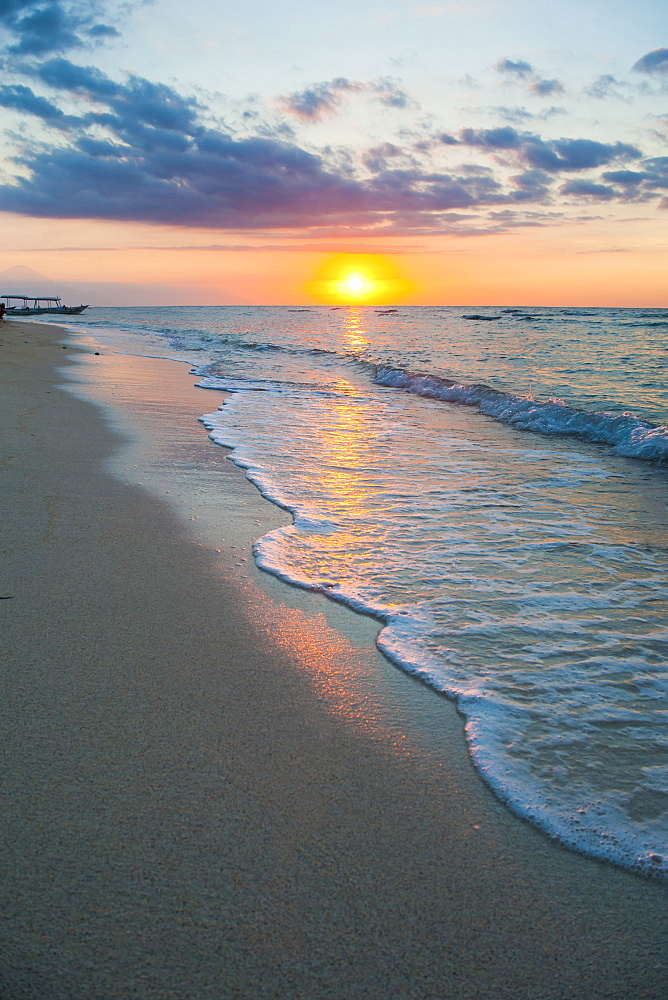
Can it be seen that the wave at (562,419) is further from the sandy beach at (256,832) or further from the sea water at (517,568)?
the sandy beach at (256,832)

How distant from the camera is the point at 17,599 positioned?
10.5 ft

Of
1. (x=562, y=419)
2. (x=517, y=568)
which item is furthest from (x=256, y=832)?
(x=562, y=419)

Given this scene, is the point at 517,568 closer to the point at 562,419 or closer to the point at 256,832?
the point at 256,832

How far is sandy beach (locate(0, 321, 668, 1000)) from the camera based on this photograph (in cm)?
150

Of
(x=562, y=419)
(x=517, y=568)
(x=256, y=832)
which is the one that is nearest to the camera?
(x=256, y=832)

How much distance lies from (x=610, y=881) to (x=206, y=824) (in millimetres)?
1212

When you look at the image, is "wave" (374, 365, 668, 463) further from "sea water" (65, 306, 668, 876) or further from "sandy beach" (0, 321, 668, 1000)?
"sandy beach" (0, 321, 668, 1000)

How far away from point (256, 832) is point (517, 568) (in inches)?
111

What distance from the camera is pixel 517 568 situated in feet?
13.8

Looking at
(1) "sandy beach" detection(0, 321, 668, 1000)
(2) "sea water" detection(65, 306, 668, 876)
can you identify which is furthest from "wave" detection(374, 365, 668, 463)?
(1) "sandy beach" detection(0, 321, 668, 1000)

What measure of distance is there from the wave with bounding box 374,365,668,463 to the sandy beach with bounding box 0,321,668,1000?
697 cm

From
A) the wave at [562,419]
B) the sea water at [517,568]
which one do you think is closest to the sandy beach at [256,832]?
the sea water at [517,568]

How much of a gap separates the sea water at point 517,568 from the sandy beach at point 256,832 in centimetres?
20

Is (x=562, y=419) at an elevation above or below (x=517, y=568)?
above
